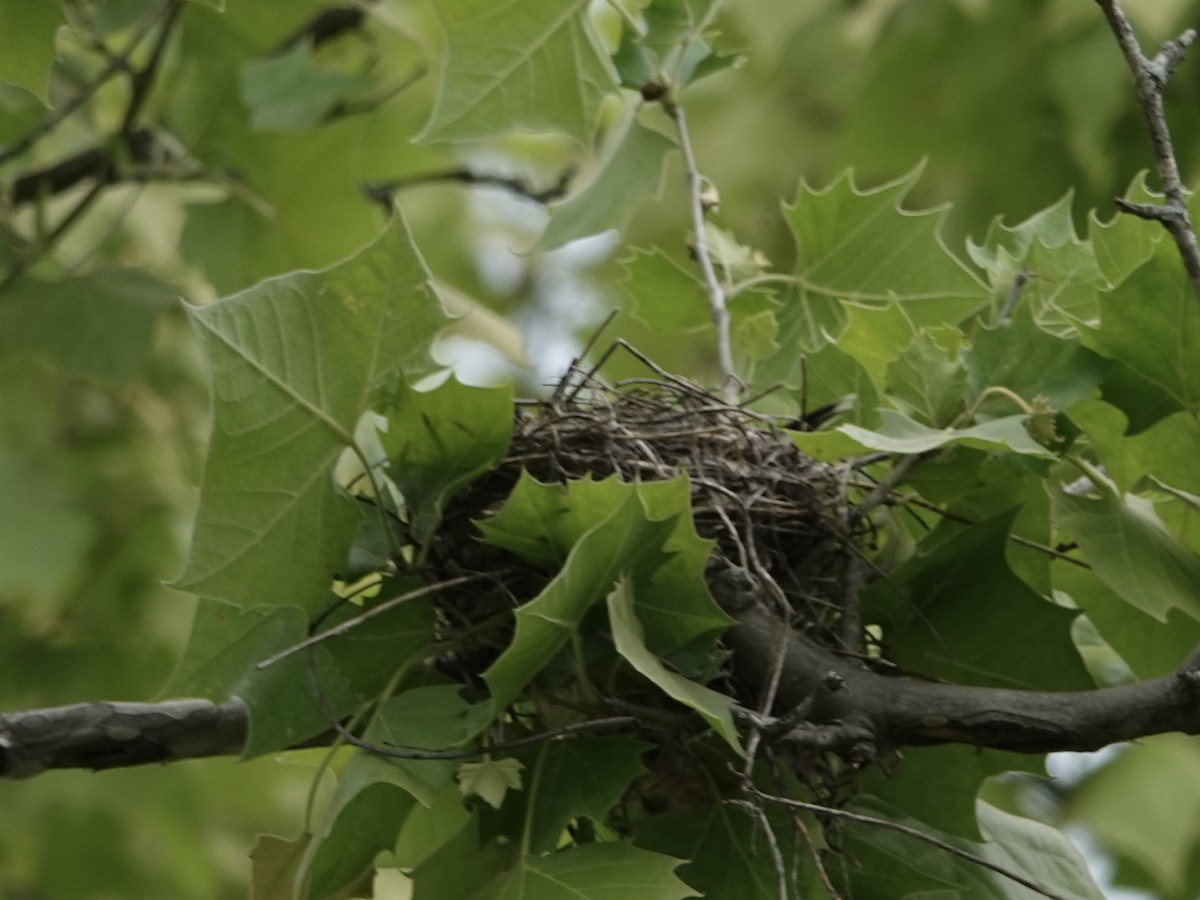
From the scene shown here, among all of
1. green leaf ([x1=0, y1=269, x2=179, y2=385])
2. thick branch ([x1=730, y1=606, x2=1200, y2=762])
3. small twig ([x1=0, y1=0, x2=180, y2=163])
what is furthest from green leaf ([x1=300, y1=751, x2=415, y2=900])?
green leaf ([x1=0, y1=269, x2=179, y2=385])

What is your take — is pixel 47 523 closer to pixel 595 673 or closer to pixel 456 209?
pixel 456 209

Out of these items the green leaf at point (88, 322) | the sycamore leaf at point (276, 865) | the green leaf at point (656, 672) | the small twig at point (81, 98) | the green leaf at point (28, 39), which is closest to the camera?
the green leaf at point (656, 672)

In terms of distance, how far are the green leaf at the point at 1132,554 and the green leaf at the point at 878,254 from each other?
29 centimetres

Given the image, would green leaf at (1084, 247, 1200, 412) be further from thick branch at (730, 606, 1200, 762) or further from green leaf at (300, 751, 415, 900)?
green leaf at (300, 751, 415, 900)

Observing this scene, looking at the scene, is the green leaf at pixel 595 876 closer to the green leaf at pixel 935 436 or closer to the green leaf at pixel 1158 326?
the green leaf at pixel 935 436

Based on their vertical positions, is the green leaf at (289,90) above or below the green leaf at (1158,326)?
below

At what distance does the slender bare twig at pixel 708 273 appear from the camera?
1.26 meters

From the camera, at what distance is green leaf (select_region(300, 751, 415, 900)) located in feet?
3.10

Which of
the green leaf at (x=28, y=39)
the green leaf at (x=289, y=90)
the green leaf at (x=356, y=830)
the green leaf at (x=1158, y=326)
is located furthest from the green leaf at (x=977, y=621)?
the green leaf at (x=289, y=90)

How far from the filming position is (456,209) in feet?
11.0

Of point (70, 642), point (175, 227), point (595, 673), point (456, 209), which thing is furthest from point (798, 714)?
point (456, 209)

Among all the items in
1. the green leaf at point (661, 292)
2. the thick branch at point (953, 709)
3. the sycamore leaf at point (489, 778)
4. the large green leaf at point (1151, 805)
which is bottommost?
the large green leaf at point (1151, 805)

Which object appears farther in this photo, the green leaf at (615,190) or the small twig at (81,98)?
the small twig at (81,98)

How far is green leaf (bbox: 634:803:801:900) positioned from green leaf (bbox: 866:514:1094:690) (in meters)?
0.14
